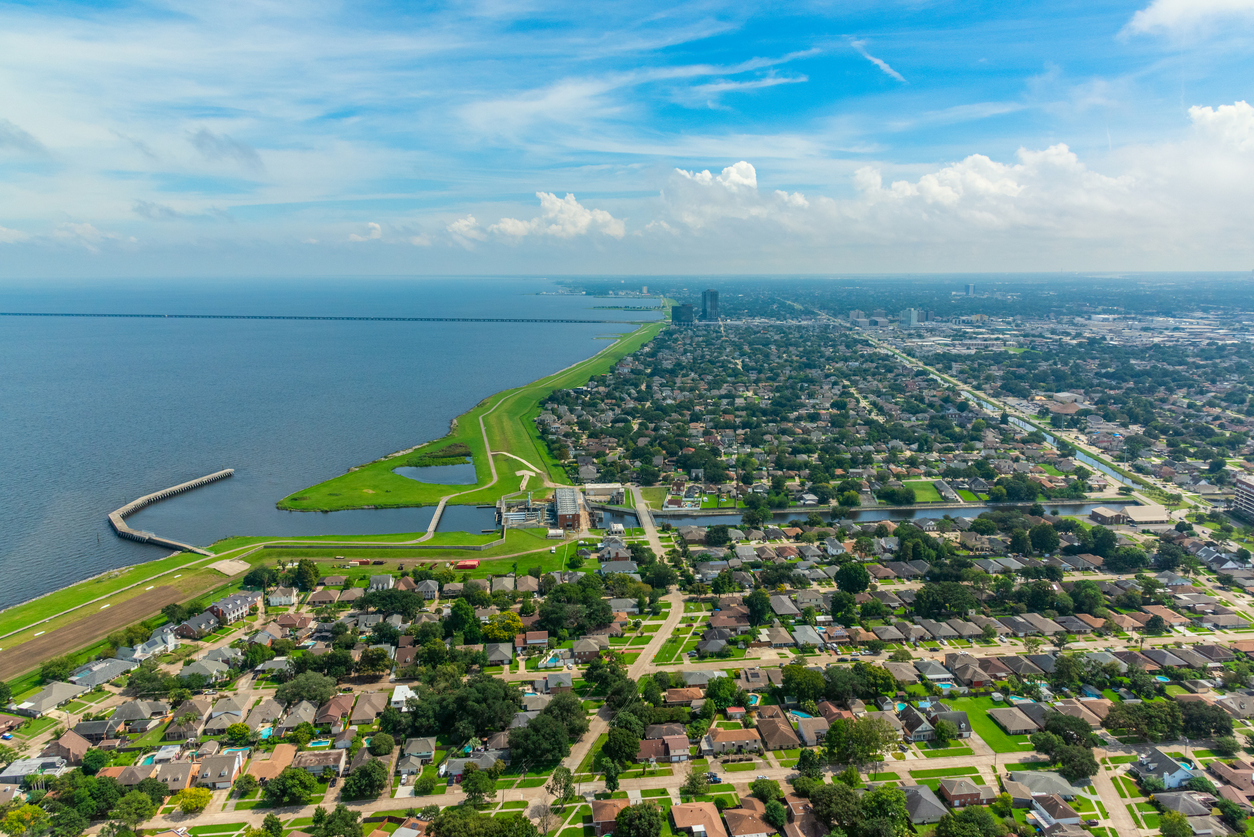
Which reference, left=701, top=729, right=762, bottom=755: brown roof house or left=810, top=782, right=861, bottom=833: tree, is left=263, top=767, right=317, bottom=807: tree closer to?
left=701, top=729, right=762, bottom=755: brown roof house

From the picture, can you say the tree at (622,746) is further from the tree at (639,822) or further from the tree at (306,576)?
the tree at (306,576)

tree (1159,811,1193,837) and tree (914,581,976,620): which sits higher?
tree (914,581,976,620)

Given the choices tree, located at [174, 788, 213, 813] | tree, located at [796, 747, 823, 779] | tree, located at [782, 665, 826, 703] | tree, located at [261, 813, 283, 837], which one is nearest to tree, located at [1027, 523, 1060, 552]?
tree, located at [782, 665, 826, 703]

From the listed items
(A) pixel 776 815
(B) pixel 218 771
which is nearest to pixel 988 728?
(A) pixel 776 815

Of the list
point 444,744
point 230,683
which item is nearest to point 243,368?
point 230,683

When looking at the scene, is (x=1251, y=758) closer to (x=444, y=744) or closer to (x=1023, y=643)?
(x=1023, y=643)

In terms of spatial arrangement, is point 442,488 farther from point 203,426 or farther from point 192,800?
point 203,426

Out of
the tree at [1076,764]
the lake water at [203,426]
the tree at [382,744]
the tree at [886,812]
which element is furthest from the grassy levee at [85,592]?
the tree at [1076,764]
